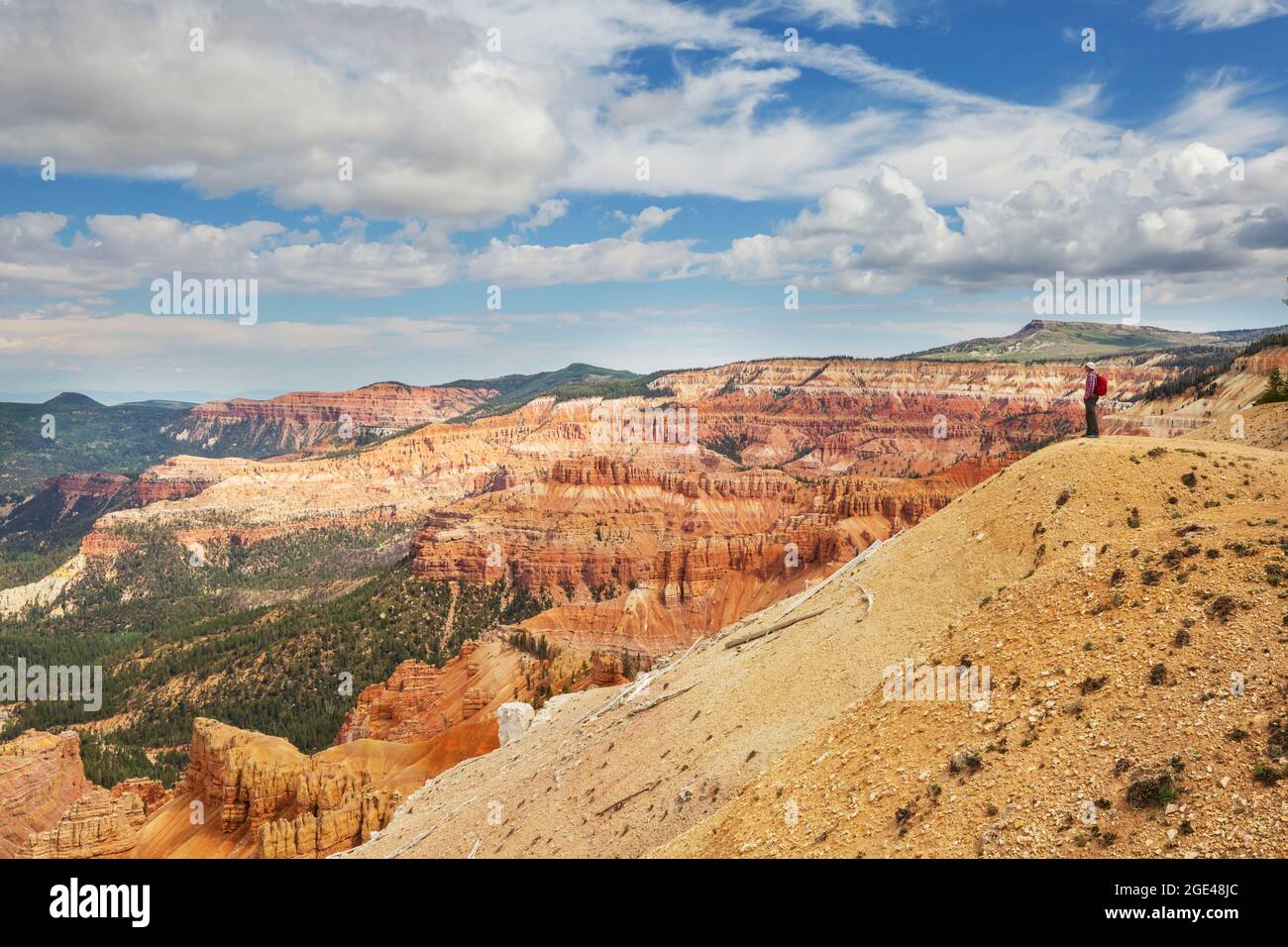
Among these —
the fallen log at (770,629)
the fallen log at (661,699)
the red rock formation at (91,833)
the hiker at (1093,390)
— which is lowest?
the red rock formation at (91,833)

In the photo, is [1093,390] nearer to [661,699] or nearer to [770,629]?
[770,629]

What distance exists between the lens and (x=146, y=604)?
17950 cm

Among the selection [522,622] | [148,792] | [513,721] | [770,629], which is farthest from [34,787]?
[770,629]

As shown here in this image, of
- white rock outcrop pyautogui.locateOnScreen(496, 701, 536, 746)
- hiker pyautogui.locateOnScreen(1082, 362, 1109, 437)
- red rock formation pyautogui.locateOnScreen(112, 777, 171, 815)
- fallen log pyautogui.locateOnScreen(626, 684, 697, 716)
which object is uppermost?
hiker pyautogui.locateOnScreen(1082, 362, 1109, 437)

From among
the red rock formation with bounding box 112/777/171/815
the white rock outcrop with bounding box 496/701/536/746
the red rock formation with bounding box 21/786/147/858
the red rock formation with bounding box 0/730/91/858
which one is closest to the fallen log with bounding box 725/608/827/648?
the white rock outcrop with bounding box 496/701/536/746

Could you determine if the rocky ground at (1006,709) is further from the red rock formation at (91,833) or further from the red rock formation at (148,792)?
the red rock formation at (148,792)

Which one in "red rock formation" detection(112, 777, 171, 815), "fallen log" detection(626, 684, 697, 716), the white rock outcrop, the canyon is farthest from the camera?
"red rock formation" detection(112, 777, 171, 815)

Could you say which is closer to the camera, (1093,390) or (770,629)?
(1093,390)

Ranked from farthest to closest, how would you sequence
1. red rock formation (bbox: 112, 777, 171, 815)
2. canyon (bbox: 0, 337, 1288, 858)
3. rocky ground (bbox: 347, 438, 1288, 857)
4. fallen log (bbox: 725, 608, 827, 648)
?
red rock formation (bbox: 112, 777, 171, 815) < canyon (bbox: 0, 337, 1288, 858) < fallen log (bbox: 725, 608, 827, 648) < rocky ground (bbox: 347, 438, 1288, 857)

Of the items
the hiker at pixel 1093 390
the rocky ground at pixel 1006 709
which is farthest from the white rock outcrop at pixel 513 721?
the hiker at pixel 1093 390

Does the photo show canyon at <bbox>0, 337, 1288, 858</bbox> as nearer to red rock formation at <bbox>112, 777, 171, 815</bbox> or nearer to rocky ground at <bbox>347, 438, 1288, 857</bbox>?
red rock formation at <bbox>112, 777, 171, 815</bbox>

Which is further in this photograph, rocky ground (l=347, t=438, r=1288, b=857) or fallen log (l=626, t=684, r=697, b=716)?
fallen log (l=626, t=684, r=697, b=716)
